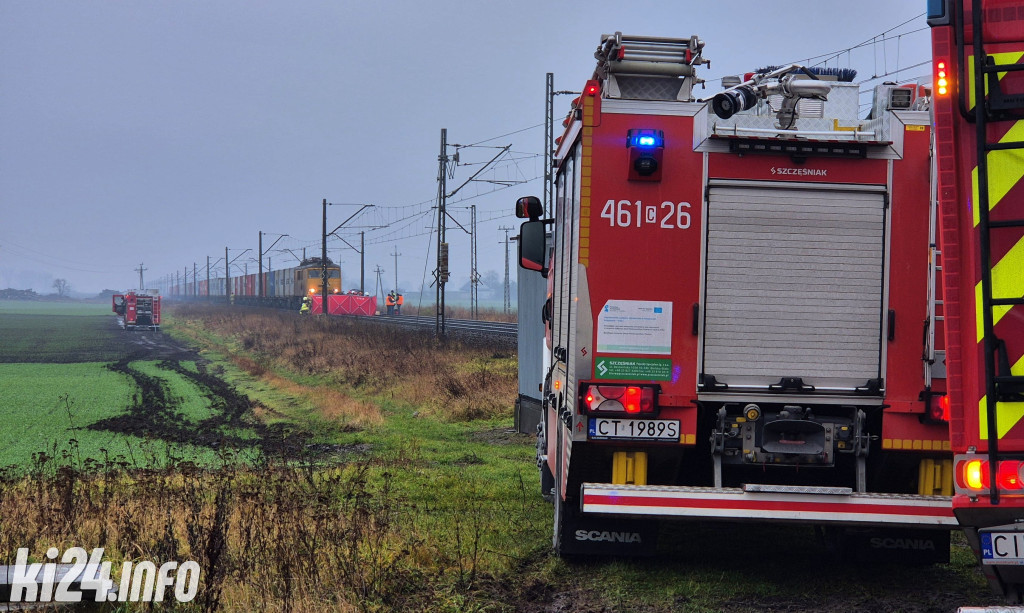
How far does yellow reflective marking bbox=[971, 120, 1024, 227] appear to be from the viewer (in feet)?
13.2

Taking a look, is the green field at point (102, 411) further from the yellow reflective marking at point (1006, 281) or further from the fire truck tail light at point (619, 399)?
the yellow reflective marking at point (1006, 281)

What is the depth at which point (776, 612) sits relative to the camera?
18.8 feet

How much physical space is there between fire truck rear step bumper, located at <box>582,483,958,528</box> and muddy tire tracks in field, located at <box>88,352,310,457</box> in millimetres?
5941

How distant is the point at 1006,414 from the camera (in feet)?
13.2

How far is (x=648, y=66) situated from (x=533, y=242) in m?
2.10

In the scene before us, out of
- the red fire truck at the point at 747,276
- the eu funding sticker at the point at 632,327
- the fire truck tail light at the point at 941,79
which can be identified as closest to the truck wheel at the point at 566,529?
the red fire truck at the point at 747,276

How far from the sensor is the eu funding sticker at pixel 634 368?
605 cm

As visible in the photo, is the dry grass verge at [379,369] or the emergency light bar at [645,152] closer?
the emergency light bar at [645,152]

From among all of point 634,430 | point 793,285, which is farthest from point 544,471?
point 793,285

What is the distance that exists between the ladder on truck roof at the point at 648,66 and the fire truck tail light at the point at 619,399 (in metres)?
1.85

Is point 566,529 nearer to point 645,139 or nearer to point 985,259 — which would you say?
point 645,139

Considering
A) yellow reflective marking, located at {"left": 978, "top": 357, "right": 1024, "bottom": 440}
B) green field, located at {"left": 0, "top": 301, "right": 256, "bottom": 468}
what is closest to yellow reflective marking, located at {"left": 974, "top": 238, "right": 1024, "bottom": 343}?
yellow reflective marking, located at {"left": 978, "top": 357, "right": 1024, "bottom": 440}

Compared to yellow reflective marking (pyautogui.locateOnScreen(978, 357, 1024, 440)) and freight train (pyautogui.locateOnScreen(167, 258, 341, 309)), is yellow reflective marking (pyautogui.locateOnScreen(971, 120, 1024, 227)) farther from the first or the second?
freight train (pyautogui.locateOnScreen(167, 258, 341, 309))

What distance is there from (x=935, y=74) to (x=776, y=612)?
3.23m
